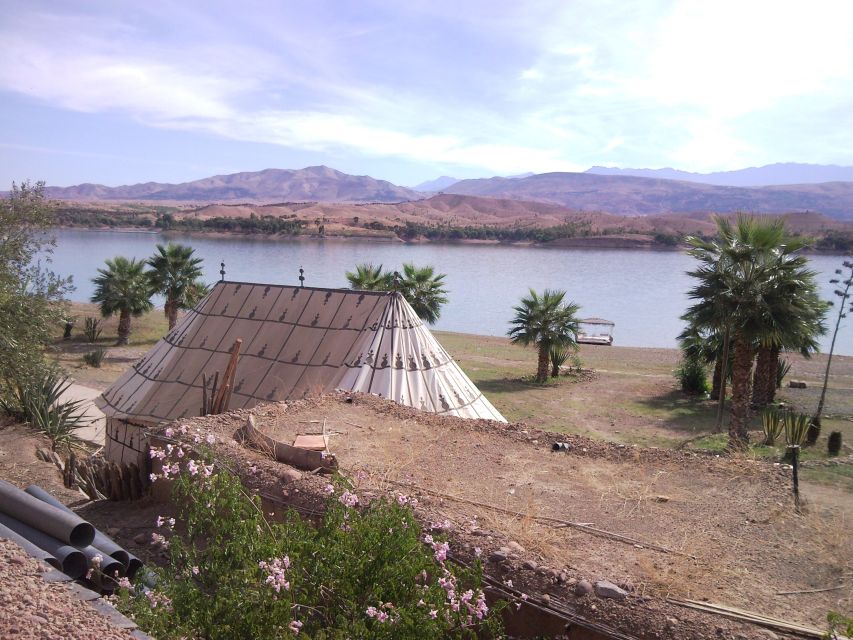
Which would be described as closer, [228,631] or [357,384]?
[228,631]

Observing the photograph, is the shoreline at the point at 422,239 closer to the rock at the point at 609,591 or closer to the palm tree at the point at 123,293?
the palm tree at the point at 123,293

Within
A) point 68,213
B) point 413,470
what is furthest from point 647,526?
point 68,213

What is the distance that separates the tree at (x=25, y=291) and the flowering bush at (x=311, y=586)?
392 inches

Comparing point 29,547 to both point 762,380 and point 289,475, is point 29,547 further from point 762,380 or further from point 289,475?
point 762,380

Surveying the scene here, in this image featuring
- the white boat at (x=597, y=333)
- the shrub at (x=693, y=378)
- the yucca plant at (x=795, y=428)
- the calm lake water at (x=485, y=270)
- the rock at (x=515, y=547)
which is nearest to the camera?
the rock at (x=515, y=547)

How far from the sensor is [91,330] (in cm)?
3166

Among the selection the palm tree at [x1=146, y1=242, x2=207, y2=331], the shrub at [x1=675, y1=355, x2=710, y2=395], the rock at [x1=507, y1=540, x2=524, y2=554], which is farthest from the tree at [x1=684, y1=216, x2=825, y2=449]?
the palm tree at [x1=146, y1=242, x2=207, y2=331]

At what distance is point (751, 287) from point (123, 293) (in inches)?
1031

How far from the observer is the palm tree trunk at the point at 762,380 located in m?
20.8

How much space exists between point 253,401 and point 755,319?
11222 millimetres

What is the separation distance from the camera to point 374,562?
13.9 feet

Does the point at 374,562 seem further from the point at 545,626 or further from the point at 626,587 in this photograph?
the point at 626,587

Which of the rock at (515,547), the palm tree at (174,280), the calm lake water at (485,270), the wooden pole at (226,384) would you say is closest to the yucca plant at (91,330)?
the palm tree at (174,280)

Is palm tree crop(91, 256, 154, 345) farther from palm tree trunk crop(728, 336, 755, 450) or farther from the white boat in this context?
palm tree trunk crop(728, 336, 755, 450)
